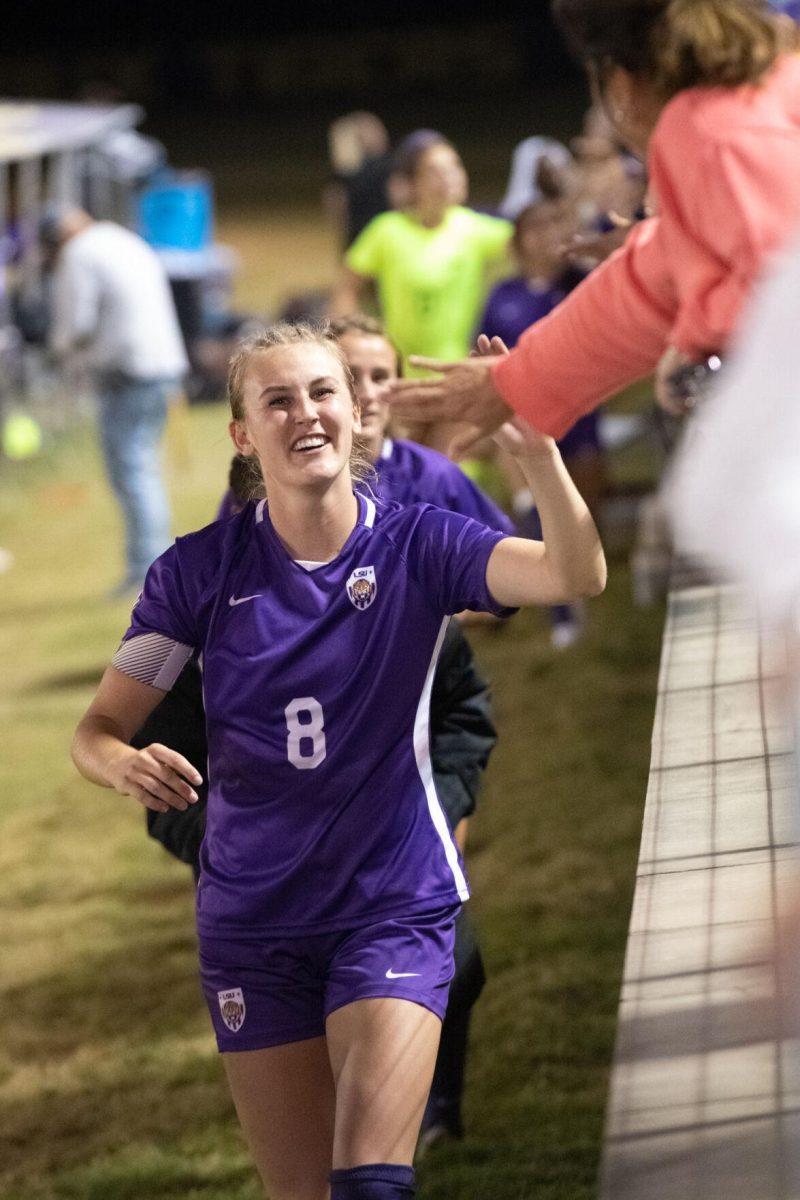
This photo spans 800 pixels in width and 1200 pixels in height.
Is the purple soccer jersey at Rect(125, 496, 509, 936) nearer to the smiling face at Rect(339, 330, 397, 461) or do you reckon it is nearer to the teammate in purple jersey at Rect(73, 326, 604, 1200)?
the teammate in purple jersey at Rect(73, 326, 604, 1200)

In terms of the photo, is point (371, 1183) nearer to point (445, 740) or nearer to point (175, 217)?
point (445, 740)

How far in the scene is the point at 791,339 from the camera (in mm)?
1783

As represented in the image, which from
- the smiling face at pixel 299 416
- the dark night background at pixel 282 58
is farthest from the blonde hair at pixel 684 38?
the dark night background at pixel 282 58

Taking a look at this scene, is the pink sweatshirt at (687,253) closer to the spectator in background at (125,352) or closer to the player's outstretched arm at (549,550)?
→ the player's outstretched arm at (549,550)

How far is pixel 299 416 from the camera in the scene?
2398 mm

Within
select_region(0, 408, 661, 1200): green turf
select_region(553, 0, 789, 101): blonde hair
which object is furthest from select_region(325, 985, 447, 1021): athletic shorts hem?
select_region(553, 0, 789, 101): blonde hair

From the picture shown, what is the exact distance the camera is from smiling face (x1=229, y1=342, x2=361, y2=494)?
7.87ft

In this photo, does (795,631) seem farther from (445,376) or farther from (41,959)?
(41,959)

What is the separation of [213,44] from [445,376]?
26.1 meters

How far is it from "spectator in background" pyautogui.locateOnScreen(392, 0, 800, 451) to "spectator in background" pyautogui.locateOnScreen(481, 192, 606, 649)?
365 cm

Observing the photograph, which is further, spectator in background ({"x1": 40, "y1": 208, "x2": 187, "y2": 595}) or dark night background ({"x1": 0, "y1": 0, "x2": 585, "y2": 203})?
dark night background ({"x1": 0, "y1": 0, "x2": 585, "y2": 203})

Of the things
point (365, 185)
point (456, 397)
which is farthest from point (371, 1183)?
point (365, 185)

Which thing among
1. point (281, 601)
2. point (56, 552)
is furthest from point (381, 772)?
point (56, 552)

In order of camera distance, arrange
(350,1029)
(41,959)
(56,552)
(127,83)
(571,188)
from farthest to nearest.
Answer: (127,83) → (56,552) → (571,188) → (41,959) → (350,1029)
